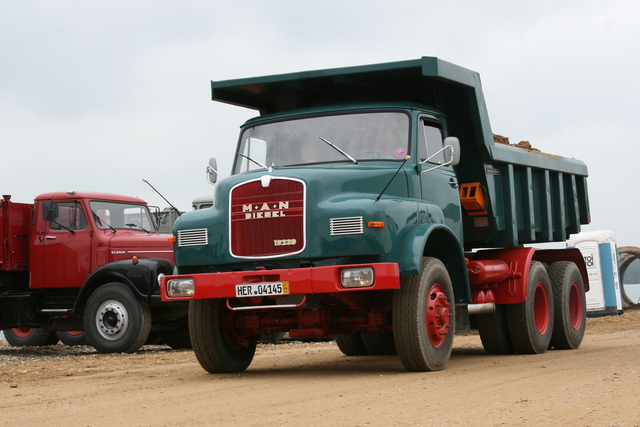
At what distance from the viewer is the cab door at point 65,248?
50.3 feet

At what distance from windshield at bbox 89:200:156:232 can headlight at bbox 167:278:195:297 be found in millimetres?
6574

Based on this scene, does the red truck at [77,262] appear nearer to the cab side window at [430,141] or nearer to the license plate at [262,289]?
the cab side window at [430,141]

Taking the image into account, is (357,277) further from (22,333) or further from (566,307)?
(22,333)

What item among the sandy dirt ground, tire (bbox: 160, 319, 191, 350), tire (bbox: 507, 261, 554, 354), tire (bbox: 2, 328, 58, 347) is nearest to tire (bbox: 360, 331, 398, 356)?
the sandy dirt ground

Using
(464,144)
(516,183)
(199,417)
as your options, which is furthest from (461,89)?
(199,417)

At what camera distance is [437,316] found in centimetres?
915

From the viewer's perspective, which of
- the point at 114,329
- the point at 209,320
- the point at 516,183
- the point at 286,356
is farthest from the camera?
the point at 114,329

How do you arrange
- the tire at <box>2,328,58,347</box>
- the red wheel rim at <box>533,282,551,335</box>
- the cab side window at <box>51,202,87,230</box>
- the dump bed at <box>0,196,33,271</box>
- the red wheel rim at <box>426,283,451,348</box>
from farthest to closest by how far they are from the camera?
the tire at <box>2,328,58,347</box>
the dump bed at <box>0,196,33,271</box>
the cab side window at <box>51,202,87,230</box>
the red wheel rim at <box>533,282,551,335</box>
the red wheel rim at <box>426,283,451,348</box>

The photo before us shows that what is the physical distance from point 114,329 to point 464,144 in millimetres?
6318

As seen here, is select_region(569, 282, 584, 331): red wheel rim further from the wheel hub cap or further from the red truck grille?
the wheel hub cap

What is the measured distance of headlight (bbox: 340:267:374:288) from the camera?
8445mm

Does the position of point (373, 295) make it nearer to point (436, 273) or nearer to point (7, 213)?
point (436, 273)

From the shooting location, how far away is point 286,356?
1311 centimetres

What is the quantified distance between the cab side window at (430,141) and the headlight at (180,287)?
266cm
